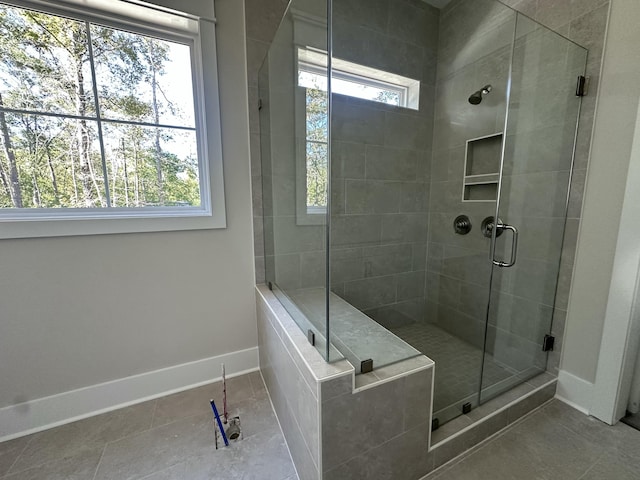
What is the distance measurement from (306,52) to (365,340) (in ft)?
4.64

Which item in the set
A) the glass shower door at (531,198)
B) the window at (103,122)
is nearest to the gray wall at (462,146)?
the glass shower door at (531,198)

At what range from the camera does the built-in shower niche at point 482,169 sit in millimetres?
1809

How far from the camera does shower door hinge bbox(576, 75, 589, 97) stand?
4.59 feet

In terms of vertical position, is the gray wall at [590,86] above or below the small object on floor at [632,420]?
above

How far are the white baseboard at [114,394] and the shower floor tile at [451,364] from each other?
1.27 m

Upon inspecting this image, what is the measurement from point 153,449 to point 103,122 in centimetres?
178

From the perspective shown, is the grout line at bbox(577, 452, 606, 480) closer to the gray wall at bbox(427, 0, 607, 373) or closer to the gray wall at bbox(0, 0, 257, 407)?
the gray wall at bbox(427, 0, 607, 373)

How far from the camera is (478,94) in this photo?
1946 millimetres

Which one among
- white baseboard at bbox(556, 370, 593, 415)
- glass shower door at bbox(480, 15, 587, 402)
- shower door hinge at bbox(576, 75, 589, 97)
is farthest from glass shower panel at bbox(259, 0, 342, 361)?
white baseboard at bbox(556, 370, 593, 415)

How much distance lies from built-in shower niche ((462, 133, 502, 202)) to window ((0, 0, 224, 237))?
73.8 inches

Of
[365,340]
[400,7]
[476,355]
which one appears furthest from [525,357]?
[400,7]

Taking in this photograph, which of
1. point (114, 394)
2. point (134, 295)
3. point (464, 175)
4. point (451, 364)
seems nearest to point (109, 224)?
point (134, 295)

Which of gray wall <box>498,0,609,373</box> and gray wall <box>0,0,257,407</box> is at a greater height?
gray wall <box>498,0,609,373</box>

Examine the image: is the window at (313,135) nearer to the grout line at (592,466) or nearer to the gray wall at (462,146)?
the gray wall at (462,146)
